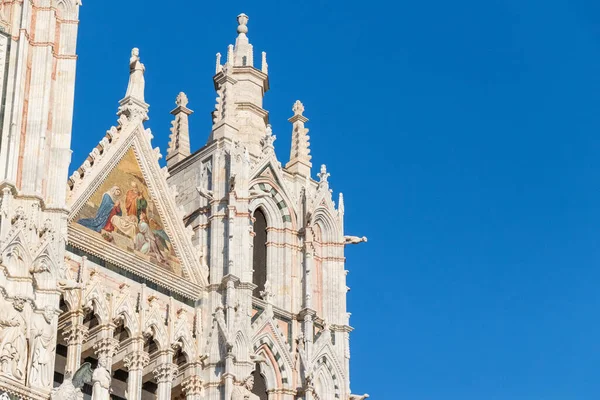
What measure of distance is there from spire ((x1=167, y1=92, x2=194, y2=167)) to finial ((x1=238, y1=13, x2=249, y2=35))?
1.80 metres

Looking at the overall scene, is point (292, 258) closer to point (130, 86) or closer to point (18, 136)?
point (130, 86)

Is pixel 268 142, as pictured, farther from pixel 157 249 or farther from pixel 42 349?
pixel 42 349

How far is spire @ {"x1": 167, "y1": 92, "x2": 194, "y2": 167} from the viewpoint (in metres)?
32.3

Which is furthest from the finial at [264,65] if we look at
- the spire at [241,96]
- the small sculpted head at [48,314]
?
the small sculpted head at [48,314]

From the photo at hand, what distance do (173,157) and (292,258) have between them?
3742 millimetres

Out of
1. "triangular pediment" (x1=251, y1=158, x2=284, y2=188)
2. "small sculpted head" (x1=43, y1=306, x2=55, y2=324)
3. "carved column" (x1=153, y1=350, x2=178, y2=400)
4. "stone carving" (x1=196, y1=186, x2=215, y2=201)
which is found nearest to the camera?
"small sculpted head" (x1=43, y1=306, x2=55, y2=324)

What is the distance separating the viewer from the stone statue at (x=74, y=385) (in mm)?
22859

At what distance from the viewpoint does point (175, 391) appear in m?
27.6

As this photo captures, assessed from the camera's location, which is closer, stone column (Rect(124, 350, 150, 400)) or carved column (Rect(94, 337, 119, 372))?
carved column (Rect(94, 337, 119, 372))

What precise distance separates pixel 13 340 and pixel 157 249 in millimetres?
5367

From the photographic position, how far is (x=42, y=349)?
76.7 feet

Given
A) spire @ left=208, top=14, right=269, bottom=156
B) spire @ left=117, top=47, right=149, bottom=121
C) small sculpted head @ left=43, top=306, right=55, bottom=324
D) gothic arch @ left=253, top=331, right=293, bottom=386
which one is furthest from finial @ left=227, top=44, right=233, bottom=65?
small sculpted head @ left=43, top=306, right=55, bottom=324

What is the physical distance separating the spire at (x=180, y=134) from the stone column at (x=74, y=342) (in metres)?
7.24

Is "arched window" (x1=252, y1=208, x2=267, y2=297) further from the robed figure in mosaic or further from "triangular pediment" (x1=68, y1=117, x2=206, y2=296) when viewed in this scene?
the robed figure in mosaic
